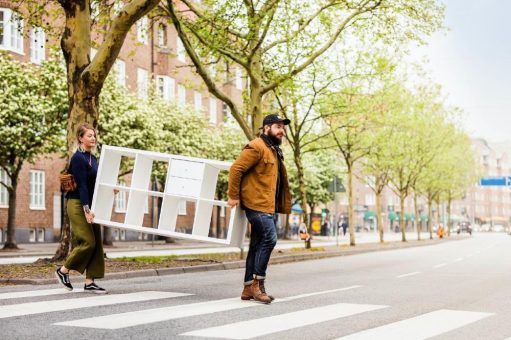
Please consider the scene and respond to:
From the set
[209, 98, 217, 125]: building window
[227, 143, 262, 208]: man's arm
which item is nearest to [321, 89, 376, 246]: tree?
[209, 98, 217, 125]: building window

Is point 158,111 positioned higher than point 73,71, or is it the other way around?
point 158,111

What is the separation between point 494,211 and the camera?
176 metres

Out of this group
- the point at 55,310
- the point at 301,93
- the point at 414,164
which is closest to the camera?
the point at 55,310

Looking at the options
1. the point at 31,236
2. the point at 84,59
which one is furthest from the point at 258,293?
the point at 31,236

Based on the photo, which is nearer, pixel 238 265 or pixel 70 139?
pixel 70 139

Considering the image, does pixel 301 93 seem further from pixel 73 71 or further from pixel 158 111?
pixel 73 71

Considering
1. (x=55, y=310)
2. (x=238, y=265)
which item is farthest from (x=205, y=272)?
(x=55, y=310)

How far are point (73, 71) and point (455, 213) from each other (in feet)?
480

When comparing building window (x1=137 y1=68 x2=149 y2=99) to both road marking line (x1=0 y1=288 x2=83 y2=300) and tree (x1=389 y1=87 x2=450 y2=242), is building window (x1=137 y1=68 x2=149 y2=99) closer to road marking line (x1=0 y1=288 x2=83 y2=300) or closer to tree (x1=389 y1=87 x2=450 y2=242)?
tree (x1=389 y1=87 x2=450 y2=242)

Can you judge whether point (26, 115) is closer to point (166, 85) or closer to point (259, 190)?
point (259, 190)

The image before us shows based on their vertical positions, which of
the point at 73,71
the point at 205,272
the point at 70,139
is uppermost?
the point at 73,71

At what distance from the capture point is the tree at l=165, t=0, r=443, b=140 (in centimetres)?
2124

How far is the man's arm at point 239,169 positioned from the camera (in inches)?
367

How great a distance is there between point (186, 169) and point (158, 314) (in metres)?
3.48
